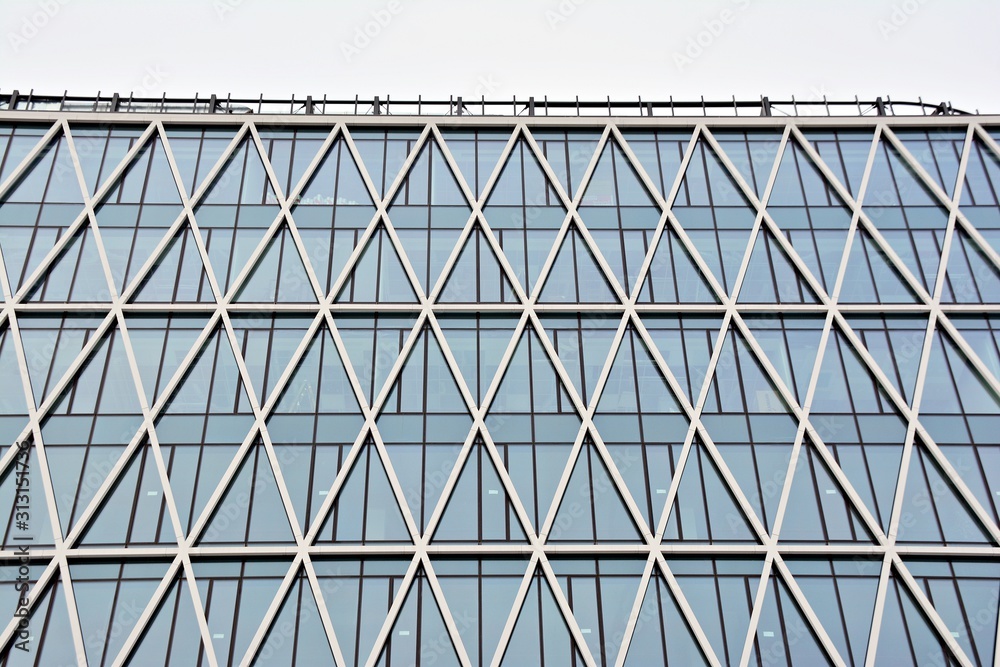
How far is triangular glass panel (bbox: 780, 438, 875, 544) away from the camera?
2695 centimetres

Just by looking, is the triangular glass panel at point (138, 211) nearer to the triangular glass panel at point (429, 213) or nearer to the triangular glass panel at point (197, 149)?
the triangular glass panel at point (197, 149)

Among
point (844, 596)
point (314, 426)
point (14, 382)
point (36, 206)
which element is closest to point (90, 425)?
point (14, 382)

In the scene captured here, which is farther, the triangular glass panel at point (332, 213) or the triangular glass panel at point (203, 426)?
the triangular glass panel at point (332, 213)

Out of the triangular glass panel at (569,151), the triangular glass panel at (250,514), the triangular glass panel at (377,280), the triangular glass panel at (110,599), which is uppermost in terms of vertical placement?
the triangular glass panel at (569,151)

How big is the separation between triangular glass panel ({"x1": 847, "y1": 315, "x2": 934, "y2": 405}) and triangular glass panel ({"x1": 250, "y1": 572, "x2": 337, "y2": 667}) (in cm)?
1690

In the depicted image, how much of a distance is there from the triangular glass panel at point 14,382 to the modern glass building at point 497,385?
103mm

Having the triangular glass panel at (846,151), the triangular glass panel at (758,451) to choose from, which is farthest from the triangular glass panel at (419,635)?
the triangular glass panel at (846,151)

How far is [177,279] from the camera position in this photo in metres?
30.0

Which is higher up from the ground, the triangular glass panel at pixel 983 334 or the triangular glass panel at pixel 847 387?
the triangular glass panel at pixel 983 334

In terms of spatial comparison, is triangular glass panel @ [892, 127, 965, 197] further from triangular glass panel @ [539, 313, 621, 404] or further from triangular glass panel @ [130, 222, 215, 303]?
triangular glass panel @ [130, 222, 215, 303]

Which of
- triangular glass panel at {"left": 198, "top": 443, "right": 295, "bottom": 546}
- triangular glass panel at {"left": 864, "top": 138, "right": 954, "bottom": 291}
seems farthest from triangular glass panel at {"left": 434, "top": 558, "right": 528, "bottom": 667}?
triangular glass panel at {"left": 864, "top": 138, "right": 954, "bottom": 291}

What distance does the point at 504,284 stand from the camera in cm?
3028

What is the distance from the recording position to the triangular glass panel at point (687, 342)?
95.0 feet

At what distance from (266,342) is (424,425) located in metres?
5.17
